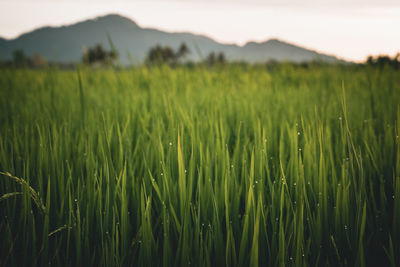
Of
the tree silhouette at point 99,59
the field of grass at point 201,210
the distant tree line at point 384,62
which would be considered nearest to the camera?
the field of grass at point 201,210

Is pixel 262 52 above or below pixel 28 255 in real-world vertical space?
above

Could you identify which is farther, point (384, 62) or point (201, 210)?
point (384, 62)

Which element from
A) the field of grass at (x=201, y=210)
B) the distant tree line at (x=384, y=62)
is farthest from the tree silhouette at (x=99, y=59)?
the distant tree line at (x=384, y=62)

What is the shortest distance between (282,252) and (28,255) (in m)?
0.63

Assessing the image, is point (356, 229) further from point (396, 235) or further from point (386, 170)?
point (386, 170)

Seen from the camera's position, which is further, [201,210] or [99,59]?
[99,59]

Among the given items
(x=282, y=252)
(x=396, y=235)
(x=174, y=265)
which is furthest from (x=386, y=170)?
(x=174, y=265)

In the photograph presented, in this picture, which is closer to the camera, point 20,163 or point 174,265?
point 174,265

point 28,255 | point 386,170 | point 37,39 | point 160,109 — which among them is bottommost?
point 28,255

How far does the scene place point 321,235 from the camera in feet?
2.14

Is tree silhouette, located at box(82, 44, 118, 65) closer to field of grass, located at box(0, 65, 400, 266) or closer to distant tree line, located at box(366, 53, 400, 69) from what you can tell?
field of grass, located at box(0, 65, 400, 266)

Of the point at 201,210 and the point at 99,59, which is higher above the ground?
the point at 99,59

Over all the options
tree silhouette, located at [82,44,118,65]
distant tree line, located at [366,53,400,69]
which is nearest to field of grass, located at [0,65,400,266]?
tree silhouette, located at [82,44,118,65]

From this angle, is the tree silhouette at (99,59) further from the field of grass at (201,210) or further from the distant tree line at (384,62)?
the distant tree line at (384,62)
